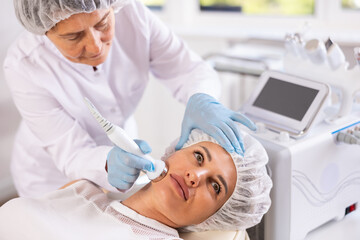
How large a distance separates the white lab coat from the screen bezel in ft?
0.63

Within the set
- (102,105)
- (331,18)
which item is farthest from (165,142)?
(102,105)

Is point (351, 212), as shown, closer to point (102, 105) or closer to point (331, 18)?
point (102, 105)

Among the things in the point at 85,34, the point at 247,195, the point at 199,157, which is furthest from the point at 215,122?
the point at 85,34

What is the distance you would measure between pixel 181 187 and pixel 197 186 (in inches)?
1.8

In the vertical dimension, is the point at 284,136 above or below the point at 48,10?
below

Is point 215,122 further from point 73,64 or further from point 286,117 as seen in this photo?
point 73,64

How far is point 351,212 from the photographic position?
160cm

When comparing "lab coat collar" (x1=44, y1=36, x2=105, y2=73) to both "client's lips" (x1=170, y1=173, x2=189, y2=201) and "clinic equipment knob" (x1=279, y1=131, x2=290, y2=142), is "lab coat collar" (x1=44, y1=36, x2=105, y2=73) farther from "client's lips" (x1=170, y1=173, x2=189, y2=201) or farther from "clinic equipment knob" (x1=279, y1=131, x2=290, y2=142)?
"clinic equipment knob" (x1=279, y1=131, x2=290, y2=142)

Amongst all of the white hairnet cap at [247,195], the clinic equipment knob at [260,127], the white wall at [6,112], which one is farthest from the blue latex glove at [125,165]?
the white wall at [6,112]

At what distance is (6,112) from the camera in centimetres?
280

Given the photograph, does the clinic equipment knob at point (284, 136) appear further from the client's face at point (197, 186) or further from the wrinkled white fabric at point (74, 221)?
the wrinkled white fabric at point (74, 221)

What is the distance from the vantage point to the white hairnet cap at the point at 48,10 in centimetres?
134

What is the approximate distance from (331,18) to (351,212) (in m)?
1.73

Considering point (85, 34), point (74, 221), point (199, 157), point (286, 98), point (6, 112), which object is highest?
point (85, 34)
